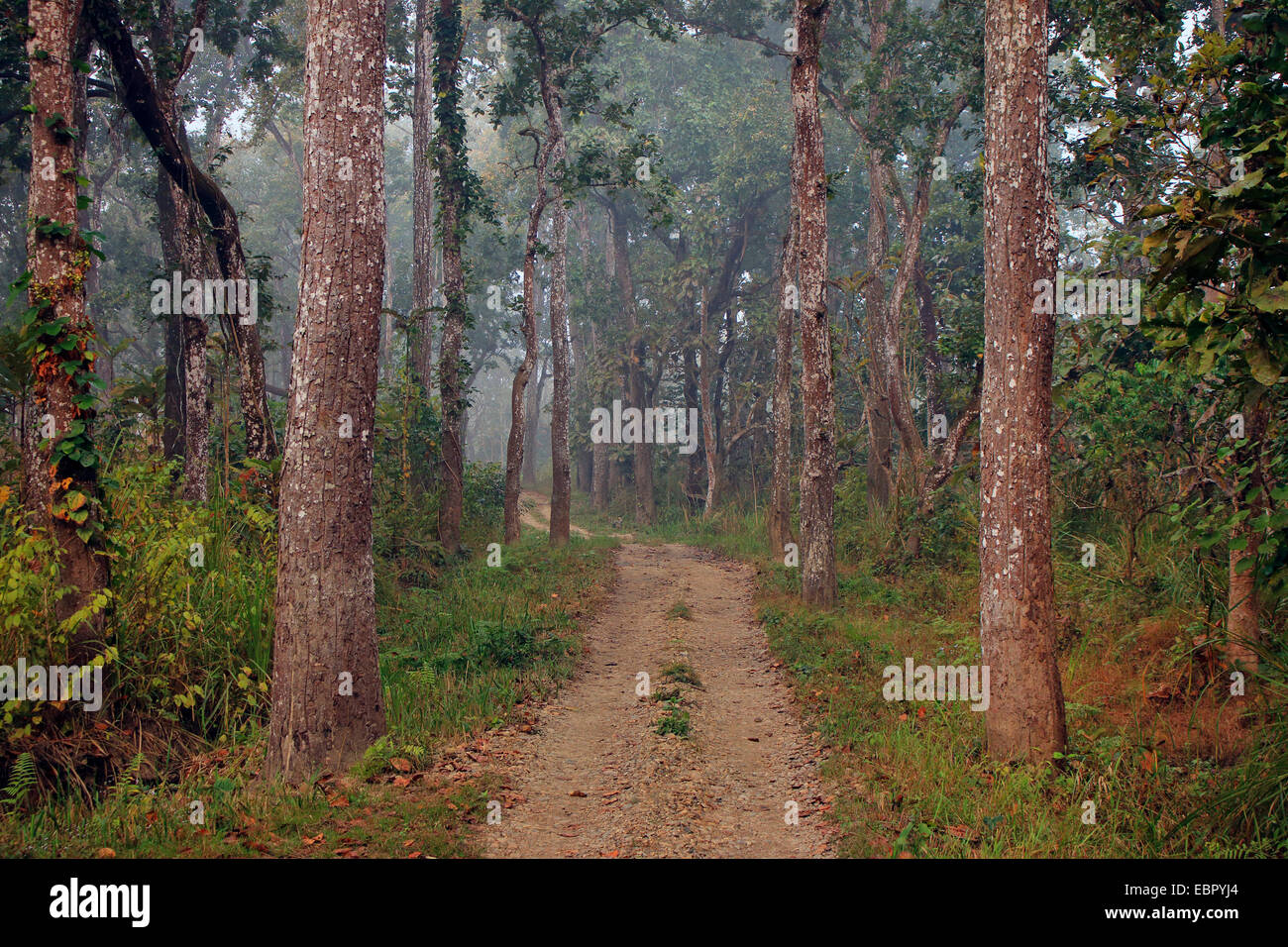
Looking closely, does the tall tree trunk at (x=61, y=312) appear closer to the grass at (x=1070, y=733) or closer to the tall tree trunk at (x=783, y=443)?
the grass at (x=1070, y=733)

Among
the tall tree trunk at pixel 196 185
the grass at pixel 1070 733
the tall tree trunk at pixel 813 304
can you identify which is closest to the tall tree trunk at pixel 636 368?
the tall tree trunk at pixel 813 304

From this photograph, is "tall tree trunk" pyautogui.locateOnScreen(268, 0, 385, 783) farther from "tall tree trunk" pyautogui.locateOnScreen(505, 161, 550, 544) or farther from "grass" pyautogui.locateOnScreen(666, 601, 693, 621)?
"tall tree trunk" pyautogui.locateOnScreen(505, 161, 550, 544)

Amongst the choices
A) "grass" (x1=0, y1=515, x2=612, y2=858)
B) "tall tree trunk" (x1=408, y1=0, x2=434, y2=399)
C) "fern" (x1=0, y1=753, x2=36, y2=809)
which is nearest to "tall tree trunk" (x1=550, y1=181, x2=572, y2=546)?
"tall tree trunk" (x1=408, y1=0, x2=434, y2=399)

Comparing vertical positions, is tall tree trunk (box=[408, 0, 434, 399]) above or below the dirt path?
above

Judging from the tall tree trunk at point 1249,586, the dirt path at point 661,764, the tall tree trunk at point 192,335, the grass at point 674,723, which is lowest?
the dirt path at point 661,764

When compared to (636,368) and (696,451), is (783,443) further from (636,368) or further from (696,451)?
(636,368)

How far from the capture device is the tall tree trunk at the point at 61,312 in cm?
634

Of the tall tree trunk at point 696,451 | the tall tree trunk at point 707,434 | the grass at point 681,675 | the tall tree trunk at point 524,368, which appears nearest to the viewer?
the grass at point 681,675

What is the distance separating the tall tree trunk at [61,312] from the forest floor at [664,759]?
3.48 meters

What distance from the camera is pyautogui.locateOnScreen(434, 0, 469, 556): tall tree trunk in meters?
15.3

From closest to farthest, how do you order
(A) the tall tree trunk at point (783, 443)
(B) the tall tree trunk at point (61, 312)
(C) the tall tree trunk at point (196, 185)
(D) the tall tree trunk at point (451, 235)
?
(B) the tall tree trunk at point (61, 312) < (C) the tall tree trunk at point (196, 185) < (D) the tall tree trunk at point (451, 235) < (A) the tall tree trunk at point (783, 443)

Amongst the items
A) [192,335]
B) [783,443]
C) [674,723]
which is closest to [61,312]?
[192,335]

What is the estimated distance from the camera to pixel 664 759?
21.8 ft

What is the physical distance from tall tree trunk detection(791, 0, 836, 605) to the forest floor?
1.66 m
